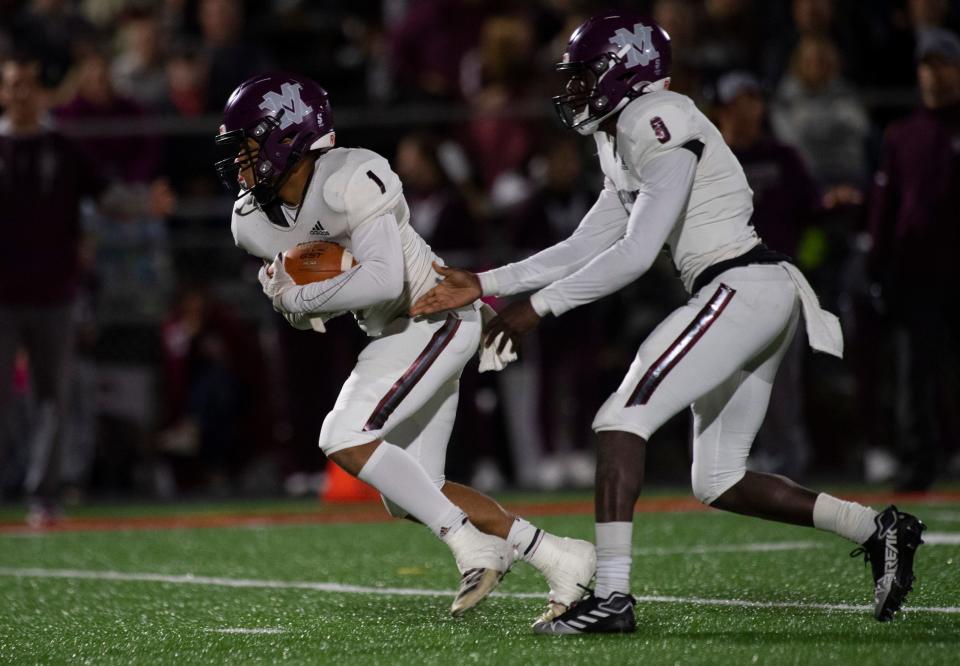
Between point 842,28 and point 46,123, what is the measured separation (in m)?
4.94

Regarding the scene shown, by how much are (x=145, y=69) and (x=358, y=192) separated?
6660 millimetres

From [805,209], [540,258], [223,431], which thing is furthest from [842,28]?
[540,258]

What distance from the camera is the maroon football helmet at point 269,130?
4.45m

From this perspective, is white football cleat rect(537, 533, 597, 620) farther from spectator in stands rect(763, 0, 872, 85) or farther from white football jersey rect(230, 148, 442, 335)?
spectator in stands rect(763, 0, 872, 85)

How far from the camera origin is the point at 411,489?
4.34m

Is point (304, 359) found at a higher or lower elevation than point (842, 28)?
lower

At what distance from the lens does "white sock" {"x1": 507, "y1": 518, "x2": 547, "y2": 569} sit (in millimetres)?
4398

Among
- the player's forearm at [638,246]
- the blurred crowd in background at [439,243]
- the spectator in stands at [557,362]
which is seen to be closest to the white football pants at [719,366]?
the player's forearm at [638,246]

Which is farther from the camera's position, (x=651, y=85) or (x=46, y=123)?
(x=46, y=123)

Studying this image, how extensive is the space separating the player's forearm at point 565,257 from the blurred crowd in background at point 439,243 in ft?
12.2

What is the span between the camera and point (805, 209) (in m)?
7.90

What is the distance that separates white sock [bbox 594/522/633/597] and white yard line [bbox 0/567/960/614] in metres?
0.65

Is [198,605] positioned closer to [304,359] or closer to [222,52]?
[304,359]

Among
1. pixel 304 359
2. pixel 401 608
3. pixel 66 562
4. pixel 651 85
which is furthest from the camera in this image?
pixel 304 359
